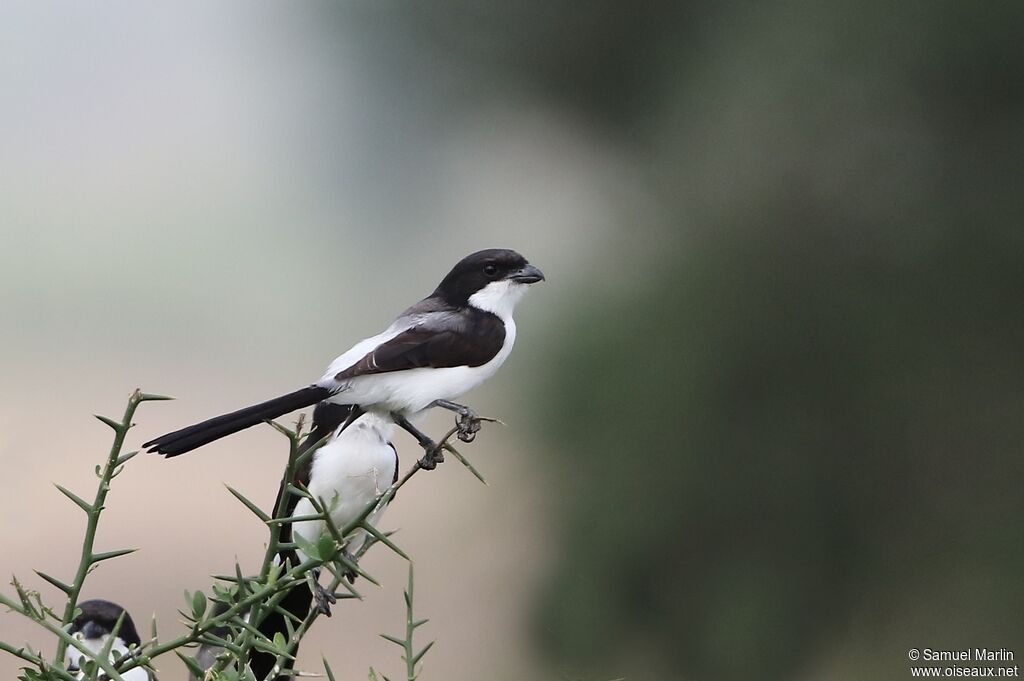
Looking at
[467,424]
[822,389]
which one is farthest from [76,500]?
[822,389]

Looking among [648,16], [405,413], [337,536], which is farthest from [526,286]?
[648,16]

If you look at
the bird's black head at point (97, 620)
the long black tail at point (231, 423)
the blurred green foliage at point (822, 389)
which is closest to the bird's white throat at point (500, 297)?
the long black tail at point (231, 423)

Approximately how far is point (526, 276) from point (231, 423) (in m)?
0.76

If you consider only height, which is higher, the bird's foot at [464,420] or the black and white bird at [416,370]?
the black and white bird at [416,370]

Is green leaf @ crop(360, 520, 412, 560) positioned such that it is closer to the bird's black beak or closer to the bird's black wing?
the bird's black wing

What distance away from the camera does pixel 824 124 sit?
7188 millimetres

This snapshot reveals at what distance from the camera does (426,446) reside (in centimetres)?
168

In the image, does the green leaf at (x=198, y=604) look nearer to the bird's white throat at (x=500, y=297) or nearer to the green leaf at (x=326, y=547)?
the green leaf at (x=326, y=547)

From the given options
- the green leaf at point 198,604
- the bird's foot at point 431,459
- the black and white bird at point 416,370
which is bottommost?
the green leaf at point 198,604

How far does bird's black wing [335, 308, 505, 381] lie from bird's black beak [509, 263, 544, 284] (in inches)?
7.7

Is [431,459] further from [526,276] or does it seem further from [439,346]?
[526,276]

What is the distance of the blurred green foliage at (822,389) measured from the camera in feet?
23.1

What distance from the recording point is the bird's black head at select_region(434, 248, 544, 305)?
207cm

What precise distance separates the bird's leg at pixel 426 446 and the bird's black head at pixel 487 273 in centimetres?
38
